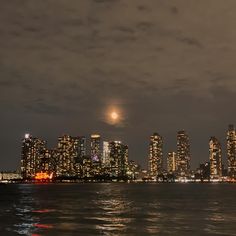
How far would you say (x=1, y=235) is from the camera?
1853 inches

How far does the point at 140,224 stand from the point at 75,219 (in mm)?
9666

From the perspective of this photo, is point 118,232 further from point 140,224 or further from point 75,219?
point 75,219

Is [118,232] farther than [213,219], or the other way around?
[213,219]

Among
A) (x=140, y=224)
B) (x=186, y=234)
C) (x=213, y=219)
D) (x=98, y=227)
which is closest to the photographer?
(x=186, y=234)

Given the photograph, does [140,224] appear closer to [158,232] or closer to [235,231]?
[158,232]

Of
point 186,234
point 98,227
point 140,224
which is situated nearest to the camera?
point 186,234

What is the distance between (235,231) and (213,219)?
13.0 metres

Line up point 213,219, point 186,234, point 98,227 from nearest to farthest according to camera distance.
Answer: point 186,234, point 98,227, point 213,219

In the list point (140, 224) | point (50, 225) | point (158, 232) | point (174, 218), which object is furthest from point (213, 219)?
point (50, 225)

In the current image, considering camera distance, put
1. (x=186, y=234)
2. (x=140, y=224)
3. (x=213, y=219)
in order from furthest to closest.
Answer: (x=213, y=219)
(x=140, y=224)
(x=186, y=234)

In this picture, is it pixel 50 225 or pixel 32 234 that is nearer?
pixel 32 234

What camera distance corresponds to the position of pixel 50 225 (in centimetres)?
5462

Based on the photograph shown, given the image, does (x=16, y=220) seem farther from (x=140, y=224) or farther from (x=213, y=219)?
(x=213, y=219)

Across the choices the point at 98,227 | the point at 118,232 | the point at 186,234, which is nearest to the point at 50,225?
the point at 98,227
